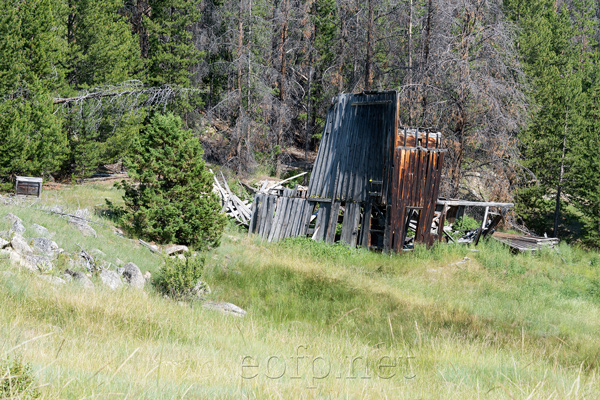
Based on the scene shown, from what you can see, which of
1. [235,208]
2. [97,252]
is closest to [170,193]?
[97,252]

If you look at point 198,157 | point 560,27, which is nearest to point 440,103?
point 198,157

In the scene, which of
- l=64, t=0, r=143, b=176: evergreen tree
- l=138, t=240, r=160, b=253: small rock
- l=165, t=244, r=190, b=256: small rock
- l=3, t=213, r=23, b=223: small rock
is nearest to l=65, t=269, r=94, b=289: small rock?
l=3, t=213, r=23, b=223: small rock

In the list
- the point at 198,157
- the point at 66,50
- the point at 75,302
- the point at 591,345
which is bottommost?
the point at 591,345

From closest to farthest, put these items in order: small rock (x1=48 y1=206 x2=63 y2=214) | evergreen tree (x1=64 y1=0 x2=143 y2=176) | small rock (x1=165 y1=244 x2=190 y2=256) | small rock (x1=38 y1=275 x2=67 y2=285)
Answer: small rock (x1=38 y1=275 x2=67 y2=285) < small rock (x1=165 y1=244 x2=190 y2=256) < small rock (x1=48 y1=206 x2=63 y2=214) < evergreen tree (x1=64 y1=0 x2=143 y2=176)

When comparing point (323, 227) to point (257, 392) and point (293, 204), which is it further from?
point (257, 392)

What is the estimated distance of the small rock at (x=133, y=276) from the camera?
379 inches

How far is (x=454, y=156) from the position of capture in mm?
20766

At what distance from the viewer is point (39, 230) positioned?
10.4 meters

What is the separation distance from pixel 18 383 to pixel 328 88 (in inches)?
1354

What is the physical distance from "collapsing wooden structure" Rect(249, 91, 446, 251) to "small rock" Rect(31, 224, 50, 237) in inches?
325

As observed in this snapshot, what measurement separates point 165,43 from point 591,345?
88.4 feet

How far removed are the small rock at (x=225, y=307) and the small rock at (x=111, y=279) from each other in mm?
1586

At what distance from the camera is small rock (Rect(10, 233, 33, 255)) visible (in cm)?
873

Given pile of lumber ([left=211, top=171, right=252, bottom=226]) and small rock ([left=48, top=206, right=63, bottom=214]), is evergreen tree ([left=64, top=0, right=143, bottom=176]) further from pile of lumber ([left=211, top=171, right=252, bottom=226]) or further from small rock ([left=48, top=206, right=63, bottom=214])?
small rock ([left=48, top=206, right=63, bottom=214])
